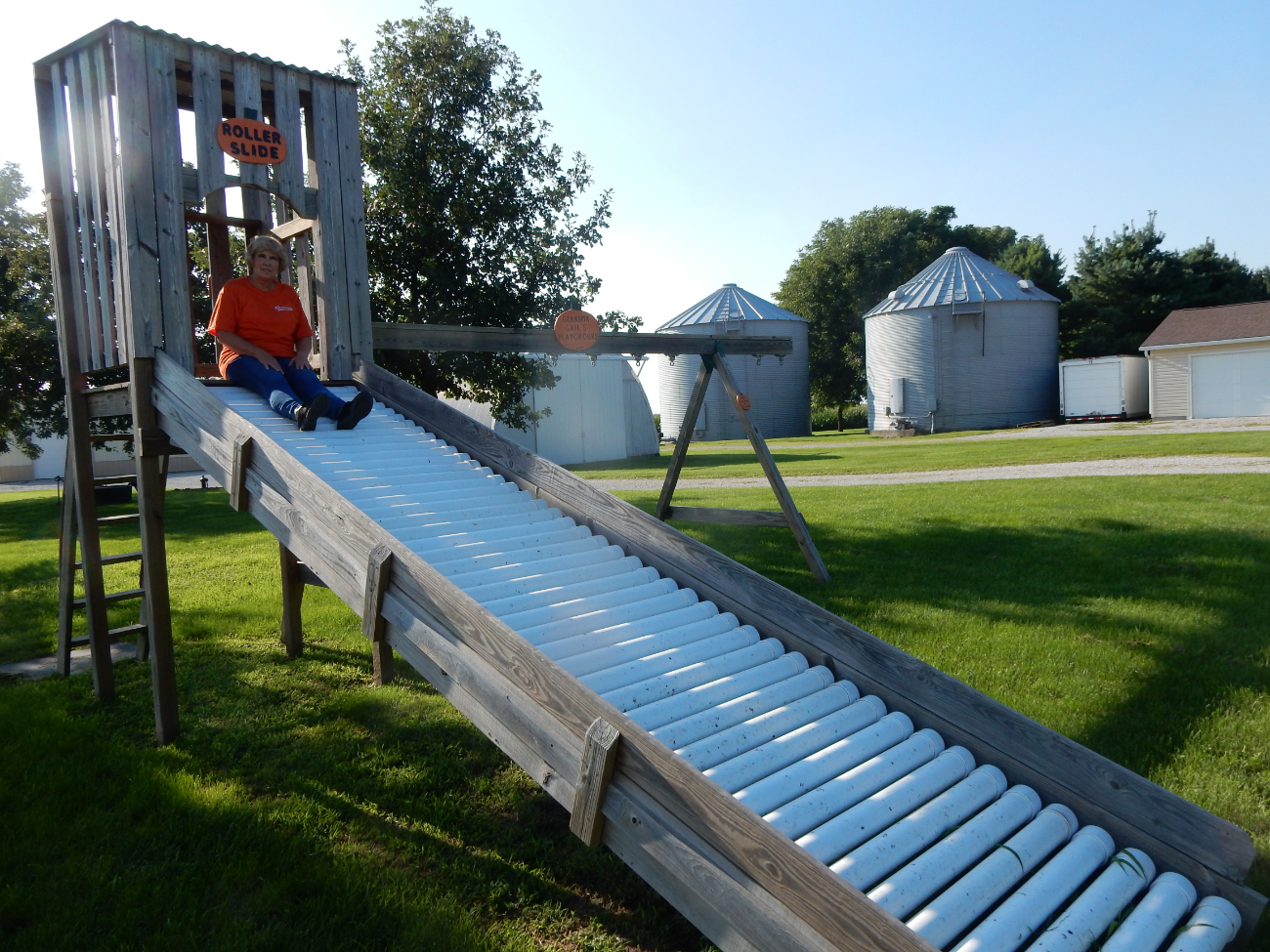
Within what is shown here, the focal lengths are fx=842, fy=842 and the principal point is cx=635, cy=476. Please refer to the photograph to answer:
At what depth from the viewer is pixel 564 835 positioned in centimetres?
425

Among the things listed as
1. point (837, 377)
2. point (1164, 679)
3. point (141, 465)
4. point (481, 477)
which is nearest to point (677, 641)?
point (481, 477)

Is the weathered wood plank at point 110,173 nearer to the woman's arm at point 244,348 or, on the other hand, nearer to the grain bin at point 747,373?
the woman's arm at point 244,348

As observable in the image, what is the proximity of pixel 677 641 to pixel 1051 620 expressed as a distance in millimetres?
3965

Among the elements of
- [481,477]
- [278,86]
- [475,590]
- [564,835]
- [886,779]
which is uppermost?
[278,86]

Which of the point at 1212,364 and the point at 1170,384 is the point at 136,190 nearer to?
the point at 1212,364

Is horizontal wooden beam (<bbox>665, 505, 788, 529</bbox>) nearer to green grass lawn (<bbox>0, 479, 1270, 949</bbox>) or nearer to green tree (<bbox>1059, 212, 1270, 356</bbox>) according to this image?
green grass lawn (<bbox>0, 479, 1270, 949</bbox>)

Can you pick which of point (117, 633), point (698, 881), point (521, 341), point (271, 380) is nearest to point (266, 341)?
point (271, 380)

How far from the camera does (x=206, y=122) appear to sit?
6.16 meters

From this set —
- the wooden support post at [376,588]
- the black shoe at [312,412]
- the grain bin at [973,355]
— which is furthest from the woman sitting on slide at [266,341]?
the grain bin at [973,355]

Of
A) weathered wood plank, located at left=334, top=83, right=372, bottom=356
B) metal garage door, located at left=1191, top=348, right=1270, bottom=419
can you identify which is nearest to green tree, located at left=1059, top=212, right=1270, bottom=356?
metal garage door, located at left=1191, top=348, right=1270, bottom=419

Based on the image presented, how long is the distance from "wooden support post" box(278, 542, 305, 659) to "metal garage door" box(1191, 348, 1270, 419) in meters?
36.0

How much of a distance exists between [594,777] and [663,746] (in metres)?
0.29

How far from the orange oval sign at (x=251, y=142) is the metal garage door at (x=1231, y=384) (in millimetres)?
36249

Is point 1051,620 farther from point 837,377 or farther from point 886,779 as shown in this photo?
point 837,377
